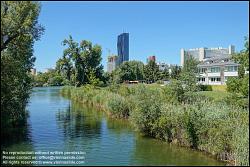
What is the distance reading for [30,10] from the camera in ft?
99.6

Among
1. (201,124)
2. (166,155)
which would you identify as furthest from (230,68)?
(166,155)

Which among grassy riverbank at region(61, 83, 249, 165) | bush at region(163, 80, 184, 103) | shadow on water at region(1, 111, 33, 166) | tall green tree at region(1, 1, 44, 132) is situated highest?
tall green tree at region(1, 1, 44, 132)

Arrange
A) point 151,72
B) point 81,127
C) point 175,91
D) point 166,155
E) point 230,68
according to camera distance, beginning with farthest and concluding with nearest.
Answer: point 151,72 → point 230,68 → point 175,91 → point 81,127 → point 166,155

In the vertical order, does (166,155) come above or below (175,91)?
below

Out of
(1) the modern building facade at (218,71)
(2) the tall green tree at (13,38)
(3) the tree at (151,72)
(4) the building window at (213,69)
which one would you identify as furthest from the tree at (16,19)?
(3) the tree at (151,72)

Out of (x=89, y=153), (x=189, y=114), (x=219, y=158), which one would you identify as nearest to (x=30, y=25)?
(x=89, y=153)

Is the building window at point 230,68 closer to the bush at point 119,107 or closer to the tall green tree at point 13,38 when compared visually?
the bush at point 119,107

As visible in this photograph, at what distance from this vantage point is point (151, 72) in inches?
5182

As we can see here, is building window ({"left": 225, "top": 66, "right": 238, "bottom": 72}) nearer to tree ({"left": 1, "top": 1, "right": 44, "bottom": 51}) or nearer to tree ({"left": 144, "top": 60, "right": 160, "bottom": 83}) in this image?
tree ({"left": 144, "top": 60, "right": 160, "bottom": 83})

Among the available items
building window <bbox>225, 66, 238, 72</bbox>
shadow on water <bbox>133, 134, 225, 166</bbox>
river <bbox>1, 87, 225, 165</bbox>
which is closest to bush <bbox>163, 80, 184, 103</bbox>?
river <bbox>1, 87, 225, 165</bbox>

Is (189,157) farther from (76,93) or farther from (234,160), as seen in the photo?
(76,93)

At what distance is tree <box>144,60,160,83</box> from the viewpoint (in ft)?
431

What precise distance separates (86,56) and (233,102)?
7363cm

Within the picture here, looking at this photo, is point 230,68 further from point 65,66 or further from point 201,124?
point 201,124
